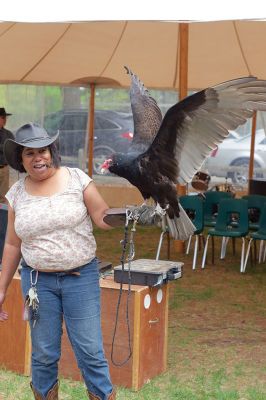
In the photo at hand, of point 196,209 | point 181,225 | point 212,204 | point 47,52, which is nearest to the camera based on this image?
point 181,225

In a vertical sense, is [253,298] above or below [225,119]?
below

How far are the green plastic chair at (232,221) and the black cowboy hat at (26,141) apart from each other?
16.0ft

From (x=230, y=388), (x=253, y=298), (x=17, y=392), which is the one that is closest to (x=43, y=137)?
(x=17, y=392)

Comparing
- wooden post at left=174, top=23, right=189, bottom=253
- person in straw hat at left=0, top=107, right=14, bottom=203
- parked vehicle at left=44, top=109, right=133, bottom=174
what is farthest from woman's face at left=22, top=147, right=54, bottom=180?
parked vehicle at left=44, top=109, right=133, bottom=174

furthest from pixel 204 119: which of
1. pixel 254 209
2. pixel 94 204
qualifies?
pixel 254 209

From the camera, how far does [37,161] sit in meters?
3.30

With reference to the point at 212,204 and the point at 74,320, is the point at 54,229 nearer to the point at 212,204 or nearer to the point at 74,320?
the point at 74,320

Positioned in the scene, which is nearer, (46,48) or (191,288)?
(191,288)

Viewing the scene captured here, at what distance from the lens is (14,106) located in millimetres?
13797

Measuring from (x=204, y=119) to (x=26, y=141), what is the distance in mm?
1203

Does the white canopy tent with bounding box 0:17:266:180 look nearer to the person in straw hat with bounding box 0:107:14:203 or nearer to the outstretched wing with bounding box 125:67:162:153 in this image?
the person in straw hat with bounding box 0:107:14:203

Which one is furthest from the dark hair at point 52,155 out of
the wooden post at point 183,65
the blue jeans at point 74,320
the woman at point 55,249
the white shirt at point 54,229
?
the wooden post at point 183,65

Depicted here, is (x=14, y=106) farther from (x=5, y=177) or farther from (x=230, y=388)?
(x=230, y=388)
